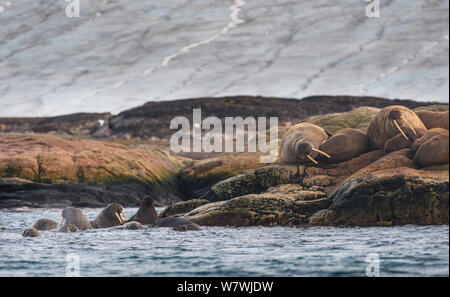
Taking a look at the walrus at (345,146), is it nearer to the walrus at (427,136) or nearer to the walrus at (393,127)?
the walrus at (393,127)

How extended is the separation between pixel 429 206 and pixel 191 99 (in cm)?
6569

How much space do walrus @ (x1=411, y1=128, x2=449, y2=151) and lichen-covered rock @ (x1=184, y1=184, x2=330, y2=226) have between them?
2.52m

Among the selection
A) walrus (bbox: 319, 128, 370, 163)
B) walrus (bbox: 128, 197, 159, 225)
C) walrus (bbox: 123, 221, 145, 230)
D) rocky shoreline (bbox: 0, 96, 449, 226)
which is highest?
walrus (bbox: 319, 128, 370, 163)

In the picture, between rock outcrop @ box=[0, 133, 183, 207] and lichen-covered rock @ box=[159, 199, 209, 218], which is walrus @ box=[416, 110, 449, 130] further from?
rock outcrop @ box=[0, 133, 183, 207]

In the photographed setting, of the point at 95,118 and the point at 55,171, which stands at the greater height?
the point at 95,118

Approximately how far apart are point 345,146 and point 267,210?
10.5 feet

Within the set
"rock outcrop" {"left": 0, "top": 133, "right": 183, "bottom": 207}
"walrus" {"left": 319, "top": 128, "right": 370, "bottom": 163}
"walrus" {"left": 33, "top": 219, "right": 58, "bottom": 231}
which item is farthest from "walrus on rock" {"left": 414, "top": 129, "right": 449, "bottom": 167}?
"rock outcrop" {"left": 0, "top": 133, "right": 183, "bottom": 207}

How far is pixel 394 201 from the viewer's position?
49.6ft

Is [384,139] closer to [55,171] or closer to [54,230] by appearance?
[54,230]

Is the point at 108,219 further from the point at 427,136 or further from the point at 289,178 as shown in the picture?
the point at 427,136

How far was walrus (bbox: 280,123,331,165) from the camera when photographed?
18.1 meters

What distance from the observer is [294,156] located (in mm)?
18578

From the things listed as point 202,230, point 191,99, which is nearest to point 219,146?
point 202,230

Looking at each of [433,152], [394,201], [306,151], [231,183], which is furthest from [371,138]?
[231,183]
